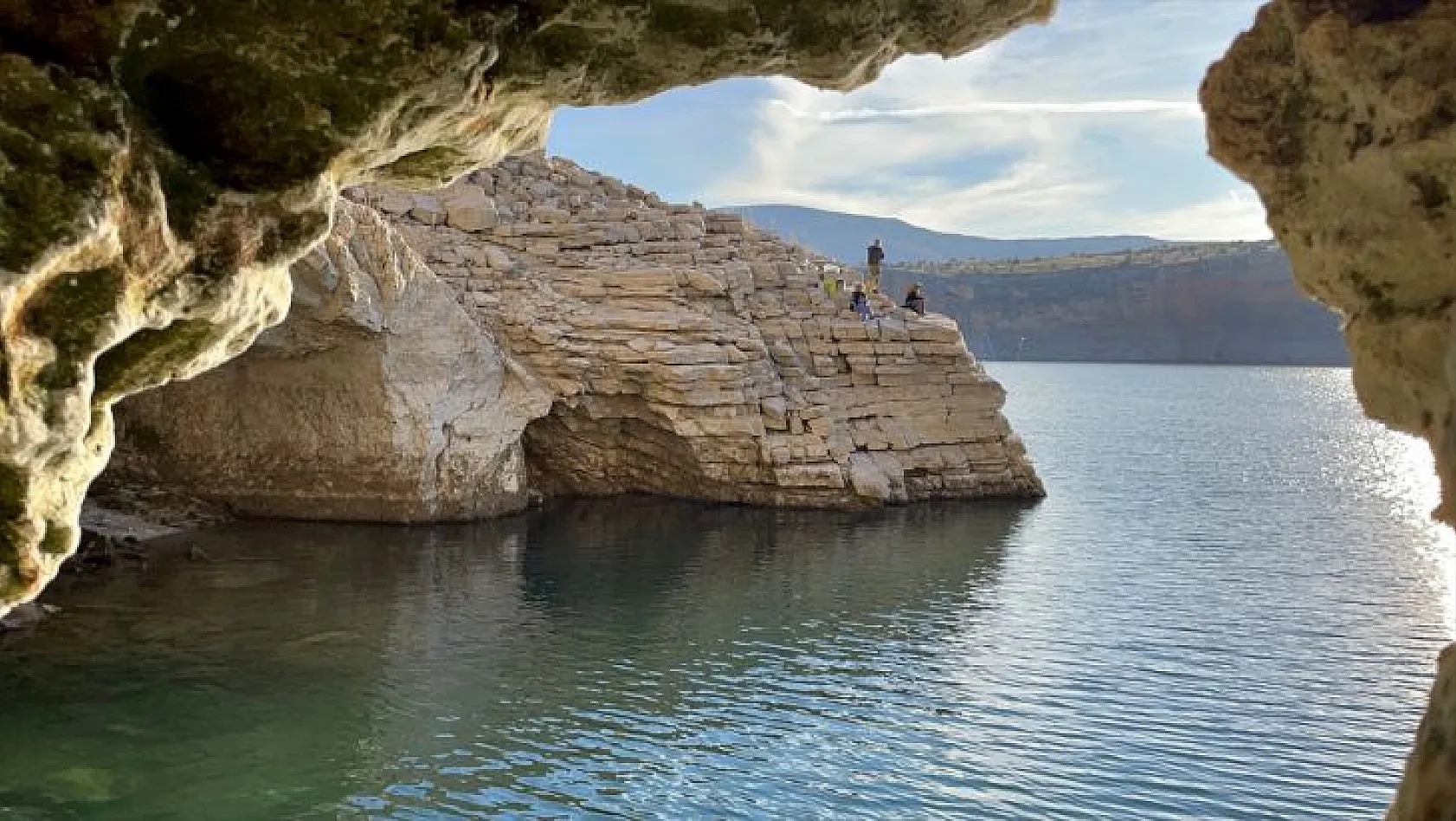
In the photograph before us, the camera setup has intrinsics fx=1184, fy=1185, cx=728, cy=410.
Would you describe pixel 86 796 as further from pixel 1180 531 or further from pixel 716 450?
pixel 1180 531

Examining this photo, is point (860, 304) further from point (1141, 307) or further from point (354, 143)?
point (1141, 307)

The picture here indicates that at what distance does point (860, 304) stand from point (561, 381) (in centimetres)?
903

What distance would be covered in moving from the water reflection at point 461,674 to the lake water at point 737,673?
57mm

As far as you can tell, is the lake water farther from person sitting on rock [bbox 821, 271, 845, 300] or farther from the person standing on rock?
the person standing on rock

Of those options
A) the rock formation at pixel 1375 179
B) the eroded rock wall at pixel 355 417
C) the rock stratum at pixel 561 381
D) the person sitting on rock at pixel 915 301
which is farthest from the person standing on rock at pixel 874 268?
the rock formation at pixel 1375 179

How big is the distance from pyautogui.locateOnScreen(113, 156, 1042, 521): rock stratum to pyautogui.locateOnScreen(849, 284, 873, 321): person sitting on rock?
323 mm

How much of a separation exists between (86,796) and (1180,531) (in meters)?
23.5

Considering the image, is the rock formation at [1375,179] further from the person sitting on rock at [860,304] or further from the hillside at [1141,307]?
the hillside at [1141,307]

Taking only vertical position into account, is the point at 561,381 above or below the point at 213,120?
below

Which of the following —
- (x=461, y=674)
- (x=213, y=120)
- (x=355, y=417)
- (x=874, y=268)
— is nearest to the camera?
(x=213, y=120)

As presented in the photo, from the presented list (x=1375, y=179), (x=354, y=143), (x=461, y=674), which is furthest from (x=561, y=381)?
(x=1375, y=179)

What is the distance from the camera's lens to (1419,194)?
561cm

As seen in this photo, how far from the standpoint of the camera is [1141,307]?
146 metres

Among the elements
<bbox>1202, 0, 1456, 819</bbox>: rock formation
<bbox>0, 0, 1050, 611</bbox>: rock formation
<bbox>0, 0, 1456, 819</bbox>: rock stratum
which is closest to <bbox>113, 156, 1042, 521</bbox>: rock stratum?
<bbox>0, 0, 1050, 611</bbox>: rock formation
